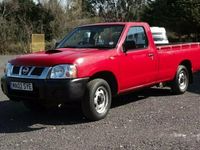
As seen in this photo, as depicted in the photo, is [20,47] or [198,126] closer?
[198,126]

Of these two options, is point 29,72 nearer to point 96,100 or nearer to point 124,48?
point 96,100

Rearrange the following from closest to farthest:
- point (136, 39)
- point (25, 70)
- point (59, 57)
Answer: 1. point (59, 57)
2. point (25, 70)
3. point (136, 39)

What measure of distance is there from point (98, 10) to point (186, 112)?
45232 mm

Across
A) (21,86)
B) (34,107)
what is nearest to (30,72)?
(21,86)

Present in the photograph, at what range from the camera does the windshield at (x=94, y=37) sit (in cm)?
858

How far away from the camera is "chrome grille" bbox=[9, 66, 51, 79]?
7431mm

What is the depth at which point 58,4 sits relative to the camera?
39.6 metres

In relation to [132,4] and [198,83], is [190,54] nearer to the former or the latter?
[198,83]

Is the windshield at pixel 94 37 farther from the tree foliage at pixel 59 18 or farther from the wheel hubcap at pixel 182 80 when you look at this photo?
the tree foliage at pixel 59 18

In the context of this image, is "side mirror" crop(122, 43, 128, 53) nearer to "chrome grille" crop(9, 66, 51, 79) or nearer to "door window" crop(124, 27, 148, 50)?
"door window" crop(124, 27, 148, 50)

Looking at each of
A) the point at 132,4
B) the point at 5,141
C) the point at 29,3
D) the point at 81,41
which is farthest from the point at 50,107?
the point at 132,4

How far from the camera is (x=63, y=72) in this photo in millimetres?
7367

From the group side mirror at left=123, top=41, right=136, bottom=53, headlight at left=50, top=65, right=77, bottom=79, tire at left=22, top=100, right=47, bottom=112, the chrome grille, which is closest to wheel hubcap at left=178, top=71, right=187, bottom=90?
side mirror at left=123, top=41, right=136, bottom=53

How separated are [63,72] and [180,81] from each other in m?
4.06
